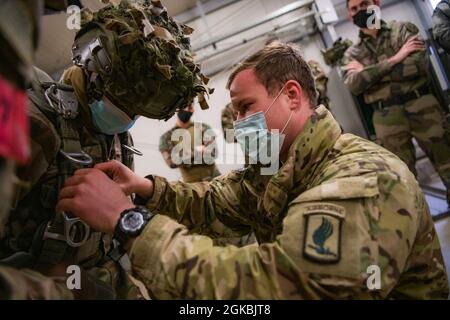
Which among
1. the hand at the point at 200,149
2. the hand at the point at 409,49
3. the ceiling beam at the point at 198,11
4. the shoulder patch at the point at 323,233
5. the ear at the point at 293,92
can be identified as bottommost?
the shoulder patch at the point at 323,233

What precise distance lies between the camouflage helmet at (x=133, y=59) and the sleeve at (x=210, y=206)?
34 centimetres

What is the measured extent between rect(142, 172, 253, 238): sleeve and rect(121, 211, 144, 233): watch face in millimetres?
488

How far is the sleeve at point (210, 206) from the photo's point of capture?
1209 mm

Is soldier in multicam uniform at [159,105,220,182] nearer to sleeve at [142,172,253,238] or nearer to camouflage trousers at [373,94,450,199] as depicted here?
camouflage trousers at [373,94,450,199]

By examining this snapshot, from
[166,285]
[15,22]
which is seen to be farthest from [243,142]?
[15,22]

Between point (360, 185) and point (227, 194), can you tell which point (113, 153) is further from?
point (360, 185)

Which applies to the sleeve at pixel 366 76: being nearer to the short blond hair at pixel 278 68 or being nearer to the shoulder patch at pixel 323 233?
the short blond hair at pixel 278 68

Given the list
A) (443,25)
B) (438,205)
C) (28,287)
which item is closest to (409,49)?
(443,25)

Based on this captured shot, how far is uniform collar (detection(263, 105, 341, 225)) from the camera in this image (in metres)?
0.95

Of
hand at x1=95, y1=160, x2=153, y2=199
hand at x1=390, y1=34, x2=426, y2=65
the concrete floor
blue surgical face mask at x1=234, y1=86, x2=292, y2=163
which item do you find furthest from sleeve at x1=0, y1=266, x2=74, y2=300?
hand at x1=390, y1=34, x2=426, y2=65

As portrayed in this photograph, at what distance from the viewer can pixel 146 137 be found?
4430mm

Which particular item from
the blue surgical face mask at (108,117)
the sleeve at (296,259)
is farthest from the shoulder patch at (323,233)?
the blue surgical face mask at (108,117)

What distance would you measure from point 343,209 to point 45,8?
0.71 m

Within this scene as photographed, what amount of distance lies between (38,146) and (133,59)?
A: 36 centimetres
